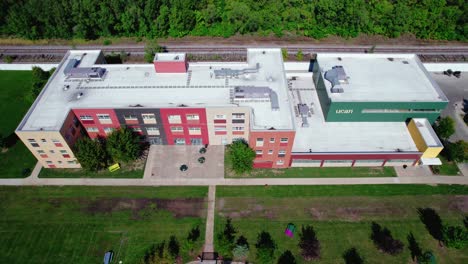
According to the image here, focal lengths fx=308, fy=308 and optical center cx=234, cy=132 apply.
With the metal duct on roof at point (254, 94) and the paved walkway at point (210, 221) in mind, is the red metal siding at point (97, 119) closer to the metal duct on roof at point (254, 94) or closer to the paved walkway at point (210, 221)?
the paved walkway at point (210, 221)

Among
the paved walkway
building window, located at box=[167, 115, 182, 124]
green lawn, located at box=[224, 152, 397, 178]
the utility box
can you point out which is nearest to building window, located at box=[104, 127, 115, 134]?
building window, located at box=[167, 115, 182, 124]

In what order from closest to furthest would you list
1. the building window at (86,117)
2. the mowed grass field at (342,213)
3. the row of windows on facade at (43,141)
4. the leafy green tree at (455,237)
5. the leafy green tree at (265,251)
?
1. the leafy green tree at (265,251)
2. the leafy green tree at (455,237)
3. the mowed grass field at (342,213)
4. the row of windows on facade at (43,141)
5. the building window at (86,117)

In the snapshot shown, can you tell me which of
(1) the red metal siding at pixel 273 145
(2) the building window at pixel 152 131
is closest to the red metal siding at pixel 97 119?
(2) the building window at pixel 152 131

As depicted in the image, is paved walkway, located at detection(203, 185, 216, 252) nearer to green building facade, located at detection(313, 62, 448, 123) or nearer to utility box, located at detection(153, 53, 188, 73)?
utility box, located at detection(153, 53, 188, 73)

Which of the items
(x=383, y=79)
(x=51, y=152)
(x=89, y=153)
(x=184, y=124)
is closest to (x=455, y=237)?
(x=383, y=79)

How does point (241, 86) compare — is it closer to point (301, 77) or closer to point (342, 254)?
point (301, 77)

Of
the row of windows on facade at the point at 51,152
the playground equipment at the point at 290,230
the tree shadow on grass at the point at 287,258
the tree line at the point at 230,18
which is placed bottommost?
the tree shadow on grass at the point at 287,258
